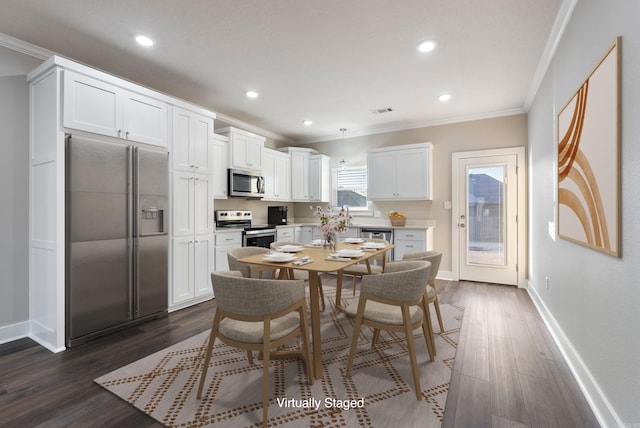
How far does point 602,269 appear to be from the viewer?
1.72m

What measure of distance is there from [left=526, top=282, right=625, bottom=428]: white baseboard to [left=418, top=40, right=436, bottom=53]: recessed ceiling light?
9.09ft

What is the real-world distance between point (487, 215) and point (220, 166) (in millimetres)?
4215

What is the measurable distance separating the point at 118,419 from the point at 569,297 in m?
3.25

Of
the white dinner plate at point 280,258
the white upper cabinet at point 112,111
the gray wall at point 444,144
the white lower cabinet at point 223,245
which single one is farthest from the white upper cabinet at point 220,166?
the gray wall at point 444,144

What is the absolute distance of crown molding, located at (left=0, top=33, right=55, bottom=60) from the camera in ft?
8.73

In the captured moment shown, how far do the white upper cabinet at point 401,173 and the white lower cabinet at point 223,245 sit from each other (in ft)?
8.36

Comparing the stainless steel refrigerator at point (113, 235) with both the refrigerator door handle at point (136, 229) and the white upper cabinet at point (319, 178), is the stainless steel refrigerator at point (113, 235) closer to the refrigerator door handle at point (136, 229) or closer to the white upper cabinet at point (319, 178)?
the refrigerator door handle at point (136, 229)

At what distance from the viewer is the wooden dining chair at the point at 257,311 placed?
167 centimetres

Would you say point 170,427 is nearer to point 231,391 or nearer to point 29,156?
point 231,391

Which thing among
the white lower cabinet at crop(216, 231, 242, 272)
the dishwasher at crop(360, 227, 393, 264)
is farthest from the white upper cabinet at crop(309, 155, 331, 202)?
the white lower cabinet at crop(216, 231, 242, 272)

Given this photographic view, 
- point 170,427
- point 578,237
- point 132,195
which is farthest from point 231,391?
point 578,237

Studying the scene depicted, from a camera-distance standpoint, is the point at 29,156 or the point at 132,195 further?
the point at 132,195

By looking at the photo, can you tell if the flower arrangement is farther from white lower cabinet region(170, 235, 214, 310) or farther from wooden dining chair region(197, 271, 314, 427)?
white lower cabinet region(170, 235, 214, 310)

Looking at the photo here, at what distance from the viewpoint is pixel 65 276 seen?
103 inches
